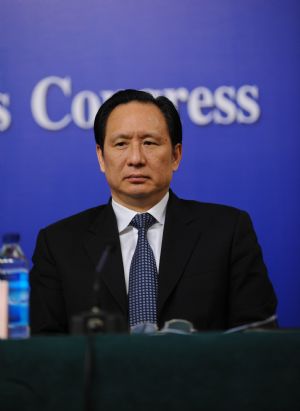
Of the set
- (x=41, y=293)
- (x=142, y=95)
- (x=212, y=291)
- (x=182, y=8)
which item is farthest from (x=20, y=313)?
(x=182, y=8)

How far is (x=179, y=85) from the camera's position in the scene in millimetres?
3037

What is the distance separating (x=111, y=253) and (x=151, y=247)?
21 cm

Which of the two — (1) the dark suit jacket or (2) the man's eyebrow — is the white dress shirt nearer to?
(1) the dark suit jacket

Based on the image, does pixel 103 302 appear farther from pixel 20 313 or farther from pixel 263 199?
pixel 263 199

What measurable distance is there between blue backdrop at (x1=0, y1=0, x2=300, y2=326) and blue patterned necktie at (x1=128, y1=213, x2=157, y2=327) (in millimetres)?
925

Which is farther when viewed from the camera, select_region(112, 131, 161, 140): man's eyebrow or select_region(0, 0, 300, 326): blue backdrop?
select_region(0, 0, 300, 326): blue backdrop

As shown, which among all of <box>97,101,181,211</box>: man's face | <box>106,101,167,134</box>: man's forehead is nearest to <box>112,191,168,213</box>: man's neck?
<box>97,101,181,211</box>: man's face

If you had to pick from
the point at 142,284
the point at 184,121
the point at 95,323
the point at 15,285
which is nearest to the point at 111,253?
the point at 142,284

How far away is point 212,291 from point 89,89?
124cm

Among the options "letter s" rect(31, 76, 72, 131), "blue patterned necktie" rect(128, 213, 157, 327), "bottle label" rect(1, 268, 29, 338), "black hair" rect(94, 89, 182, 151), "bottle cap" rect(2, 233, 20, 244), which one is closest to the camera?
"bottle label" rect(1, 268, 29, 338)

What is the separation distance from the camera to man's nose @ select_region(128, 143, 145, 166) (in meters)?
2.20

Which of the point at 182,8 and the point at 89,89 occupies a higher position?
the point at 182,8

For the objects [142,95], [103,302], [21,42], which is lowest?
[103,302]

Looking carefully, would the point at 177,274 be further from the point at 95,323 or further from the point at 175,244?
the point at 95,323
